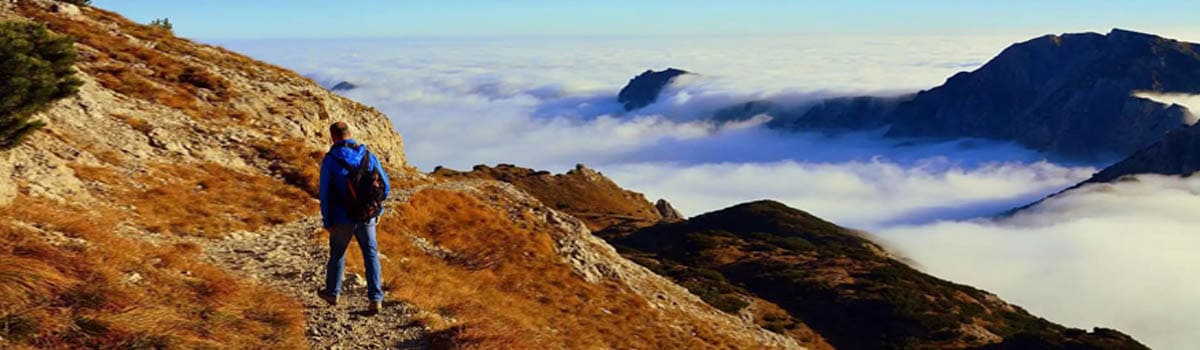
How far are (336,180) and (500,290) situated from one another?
11.6 metres

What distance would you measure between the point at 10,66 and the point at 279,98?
2355 cm

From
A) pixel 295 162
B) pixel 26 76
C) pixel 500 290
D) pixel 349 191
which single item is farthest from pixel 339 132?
pixel 295 162

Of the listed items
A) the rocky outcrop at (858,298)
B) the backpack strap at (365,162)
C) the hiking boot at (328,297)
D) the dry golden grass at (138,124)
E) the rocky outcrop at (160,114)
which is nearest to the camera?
the backpack strap at (365,162)

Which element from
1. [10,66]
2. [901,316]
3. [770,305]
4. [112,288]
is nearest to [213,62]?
[10,66]

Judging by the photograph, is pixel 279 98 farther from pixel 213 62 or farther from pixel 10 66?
pixel 10 66

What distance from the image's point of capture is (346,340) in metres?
13.2

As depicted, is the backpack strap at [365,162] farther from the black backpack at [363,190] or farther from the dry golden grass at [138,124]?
the dry golden grass at [138,124]

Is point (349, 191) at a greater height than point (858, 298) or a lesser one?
greater

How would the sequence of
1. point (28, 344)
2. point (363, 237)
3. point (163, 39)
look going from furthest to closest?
point (163, 39) → point (363, 237) → point (28, 344)

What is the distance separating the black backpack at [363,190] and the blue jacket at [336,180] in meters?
0.07

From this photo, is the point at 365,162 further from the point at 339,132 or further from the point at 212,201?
the point at 212,201

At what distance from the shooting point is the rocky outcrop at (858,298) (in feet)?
186

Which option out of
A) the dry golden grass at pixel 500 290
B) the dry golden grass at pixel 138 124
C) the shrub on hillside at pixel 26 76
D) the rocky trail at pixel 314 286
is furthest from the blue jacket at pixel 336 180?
the dry golden grass at pixel 138 124

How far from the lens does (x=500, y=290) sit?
23.5 m
